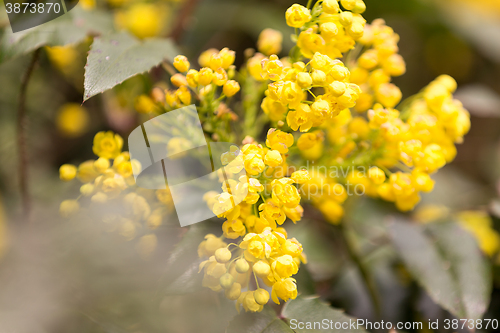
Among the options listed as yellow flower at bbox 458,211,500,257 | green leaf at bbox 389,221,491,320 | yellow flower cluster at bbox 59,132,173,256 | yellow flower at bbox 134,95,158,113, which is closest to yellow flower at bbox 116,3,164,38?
yellow flower at bbox 134,95,158,113

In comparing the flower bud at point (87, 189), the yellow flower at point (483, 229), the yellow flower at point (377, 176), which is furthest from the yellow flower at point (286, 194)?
the yellow flower at point (483, 229)

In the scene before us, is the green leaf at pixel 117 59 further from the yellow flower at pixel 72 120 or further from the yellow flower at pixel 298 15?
the yellow flower at pixel 72 120

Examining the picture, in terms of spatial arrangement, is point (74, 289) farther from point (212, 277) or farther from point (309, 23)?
point (309, 23)

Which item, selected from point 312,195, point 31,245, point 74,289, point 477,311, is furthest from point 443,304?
point 31,245

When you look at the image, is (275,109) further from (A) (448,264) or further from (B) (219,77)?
(A) (448,264)

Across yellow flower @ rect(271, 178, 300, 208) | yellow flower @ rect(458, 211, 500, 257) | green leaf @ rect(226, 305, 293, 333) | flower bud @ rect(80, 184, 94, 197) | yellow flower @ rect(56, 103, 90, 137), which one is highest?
yellow flower @ rect(271, 178, 300, 208)

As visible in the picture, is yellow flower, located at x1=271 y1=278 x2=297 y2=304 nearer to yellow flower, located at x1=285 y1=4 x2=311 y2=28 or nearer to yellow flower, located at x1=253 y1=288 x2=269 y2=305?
yellow flower, located at x1=253 y1=288 x2=269 y2=305
